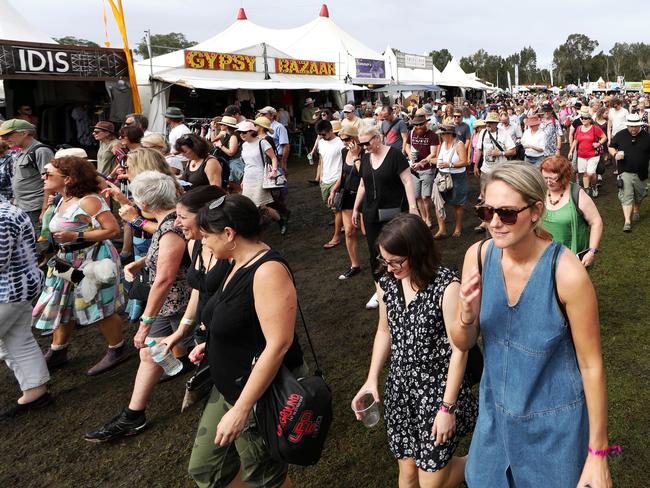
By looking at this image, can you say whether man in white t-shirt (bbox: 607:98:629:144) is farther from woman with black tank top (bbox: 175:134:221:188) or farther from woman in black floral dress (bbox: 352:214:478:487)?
woman in black floral dress (bbox: 352:214:478:487)

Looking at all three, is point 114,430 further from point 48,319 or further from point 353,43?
point 353,43

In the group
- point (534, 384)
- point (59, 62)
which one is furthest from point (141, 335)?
point (59, 62)

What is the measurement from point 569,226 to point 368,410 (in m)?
2.24

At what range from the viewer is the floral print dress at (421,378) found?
2.18 meters

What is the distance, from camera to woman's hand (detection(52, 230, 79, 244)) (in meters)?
4.04

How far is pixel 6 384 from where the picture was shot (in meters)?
4.34

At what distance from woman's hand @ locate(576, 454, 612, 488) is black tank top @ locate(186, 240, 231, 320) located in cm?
170

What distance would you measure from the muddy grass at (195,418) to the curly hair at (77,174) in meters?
1.59

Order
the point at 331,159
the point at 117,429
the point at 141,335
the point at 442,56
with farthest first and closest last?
the point at 442,56 < the point at 331,159 < the point at 117,429 < the point at 141,335

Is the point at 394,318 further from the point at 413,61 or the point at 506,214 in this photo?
the point at 413,61

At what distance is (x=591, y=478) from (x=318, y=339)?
3312 millimetres

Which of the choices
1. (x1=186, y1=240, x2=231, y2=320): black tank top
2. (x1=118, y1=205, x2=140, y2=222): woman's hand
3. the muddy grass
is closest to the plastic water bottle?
(x1=186, y1=240, x2=231, y2=320): black tank top

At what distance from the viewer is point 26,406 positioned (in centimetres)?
392

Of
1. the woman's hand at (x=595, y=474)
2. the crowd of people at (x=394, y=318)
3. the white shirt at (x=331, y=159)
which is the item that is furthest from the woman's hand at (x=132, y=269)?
the white shirt at (x=331, y=159)
